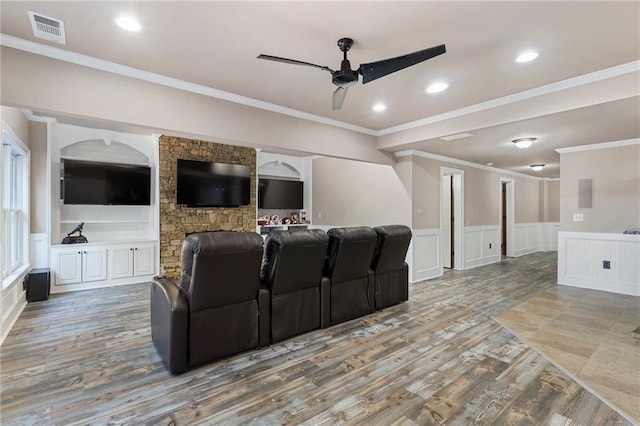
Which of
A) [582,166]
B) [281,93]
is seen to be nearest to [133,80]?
[281,93]

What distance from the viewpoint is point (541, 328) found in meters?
3.65

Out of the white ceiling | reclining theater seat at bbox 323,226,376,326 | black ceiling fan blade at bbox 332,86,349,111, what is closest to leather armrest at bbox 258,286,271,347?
reclining theater seat at bbox 323,226,376,326

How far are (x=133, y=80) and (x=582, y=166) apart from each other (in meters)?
7.16

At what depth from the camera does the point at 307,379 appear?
253cm

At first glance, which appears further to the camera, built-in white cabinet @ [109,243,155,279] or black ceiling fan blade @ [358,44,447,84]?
built-in white cabinet @ [109,243,155,279]

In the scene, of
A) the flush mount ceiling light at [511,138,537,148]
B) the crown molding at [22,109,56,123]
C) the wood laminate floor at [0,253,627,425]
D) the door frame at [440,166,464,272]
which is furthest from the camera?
the door frame at [440,166,464,272]

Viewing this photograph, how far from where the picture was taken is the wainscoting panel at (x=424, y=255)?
5.97m

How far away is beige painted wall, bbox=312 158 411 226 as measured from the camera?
20.2 feet

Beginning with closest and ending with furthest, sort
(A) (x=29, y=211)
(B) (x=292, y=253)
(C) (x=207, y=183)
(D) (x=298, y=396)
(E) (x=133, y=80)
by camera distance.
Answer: (D) (x=298, y=396) < (B) (x=292, y=253) < (E) (x=133, y=80) < (A) (x=29, y=211) < (C) (x=207, y=183)

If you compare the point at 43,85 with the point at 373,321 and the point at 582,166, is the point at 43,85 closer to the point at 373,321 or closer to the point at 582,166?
the point at 373,321

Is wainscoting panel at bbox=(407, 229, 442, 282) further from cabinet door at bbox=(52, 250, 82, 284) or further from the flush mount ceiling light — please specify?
cabinet door at bbox=(52, 250, 82, 284)

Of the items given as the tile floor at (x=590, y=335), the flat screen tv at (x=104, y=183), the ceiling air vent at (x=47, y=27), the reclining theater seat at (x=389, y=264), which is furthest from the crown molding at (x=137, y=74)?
the tile floor at (x=590, y=335)

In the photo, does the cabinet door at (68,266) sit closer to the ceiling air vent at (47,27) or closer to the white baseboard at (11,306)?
the white baseboard at (11,306)

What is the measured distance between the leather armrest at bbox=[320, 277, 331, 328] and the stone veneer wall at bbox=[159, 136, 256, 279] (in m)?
3.67
